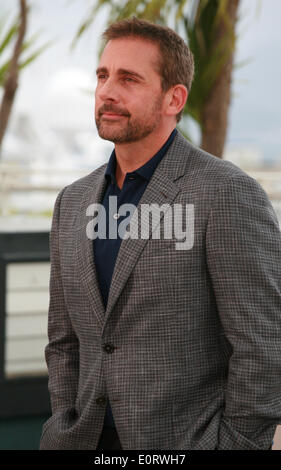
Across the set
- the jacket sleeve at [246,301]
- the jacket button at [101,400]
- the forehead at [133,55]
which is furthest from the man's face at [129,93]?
the jacket button at [101,400]

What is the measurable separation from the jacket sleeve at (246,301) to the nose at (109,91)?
11.1 inches

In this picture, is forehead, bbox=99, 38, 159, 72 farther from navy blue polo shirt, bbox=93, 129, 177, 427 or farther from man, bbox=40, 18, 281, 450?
navy blue polo shirt, bbox=93, 129, 177, 427

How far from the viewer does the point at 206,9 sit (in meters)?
2.82

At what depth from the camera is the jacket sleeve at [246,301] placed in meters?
1.26

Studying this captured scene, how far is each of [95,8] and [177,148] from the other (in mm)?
1645

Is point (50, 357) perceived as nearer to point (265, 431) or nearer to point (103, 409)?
point (103, 409)

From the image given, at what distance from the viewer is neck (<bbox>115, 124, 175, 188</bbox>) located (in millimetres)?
1385

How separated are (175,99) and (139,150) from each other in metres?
0.13

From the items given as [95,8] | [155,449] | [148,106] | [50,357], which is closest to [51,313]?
[50,357]

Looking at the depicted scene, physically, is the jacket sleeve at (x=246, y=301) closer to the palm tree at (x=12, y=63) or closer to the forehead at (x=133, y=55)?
the forehead at (x=133, y=55)

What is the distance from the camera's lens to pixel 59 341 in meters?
1.53

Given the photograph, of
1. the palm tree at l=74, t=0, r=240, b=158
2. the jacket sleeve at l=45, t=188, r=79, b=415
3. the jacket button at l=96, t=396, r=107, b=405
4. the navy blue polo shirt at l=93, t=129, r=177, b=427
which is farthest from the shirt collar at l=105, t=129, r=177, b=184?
the palm tree at l=74, t=0, r=240, b=158

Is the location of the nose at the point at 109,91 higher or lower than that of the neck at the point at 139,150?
higher

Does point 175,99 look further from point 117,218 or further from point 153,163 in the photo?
point 117,218
